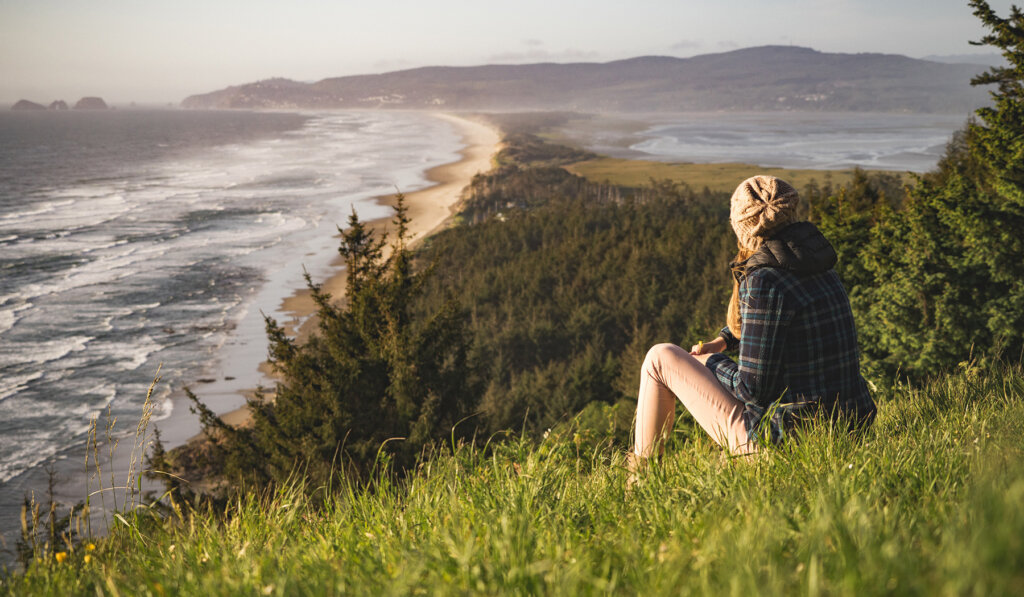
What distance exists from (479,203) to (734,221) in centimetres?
6145

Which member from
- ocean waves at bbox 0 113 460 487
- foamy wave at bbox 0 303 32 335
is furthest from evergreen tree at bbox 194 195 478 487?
foamy wave at bbox 0 303 32 335

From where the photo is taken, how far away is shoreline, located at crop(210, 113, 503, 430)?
2867cm

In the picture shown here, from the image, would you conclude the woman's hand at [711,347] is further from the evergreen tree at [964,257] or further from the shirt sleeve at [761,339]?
the evergreen tree at [964,257]

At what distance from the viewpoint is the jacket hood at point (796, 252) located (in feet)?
9.61

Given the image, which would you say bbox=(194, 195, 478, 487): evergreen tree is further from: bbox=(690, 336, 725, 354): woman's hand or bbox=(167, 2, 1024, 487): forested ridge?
bbox=(690, 336, 725, 354): woman's hand

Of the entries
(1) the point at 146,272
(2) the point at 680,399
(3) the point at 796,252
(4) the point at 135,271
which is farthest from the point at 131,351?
(3) the point at 796,252

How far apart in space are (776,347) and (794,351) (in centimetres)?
13

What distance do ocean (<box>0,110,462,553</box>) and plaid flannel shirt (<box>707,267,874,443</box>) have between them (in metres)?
2.38

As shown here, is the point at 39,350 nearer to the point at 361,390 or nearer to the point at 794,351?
the point at 361,390

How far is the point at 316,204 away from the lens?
59.4m

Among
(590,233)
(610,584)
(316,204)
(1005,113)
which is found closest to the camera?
(610,584)

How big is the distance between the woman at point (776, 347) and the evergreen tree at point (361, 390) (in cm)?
1021

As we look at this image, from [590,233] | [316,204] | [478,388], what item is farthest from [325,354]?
[316,204]

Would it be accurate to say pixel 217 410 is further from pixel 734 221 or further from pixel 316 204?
pixel 316 204
